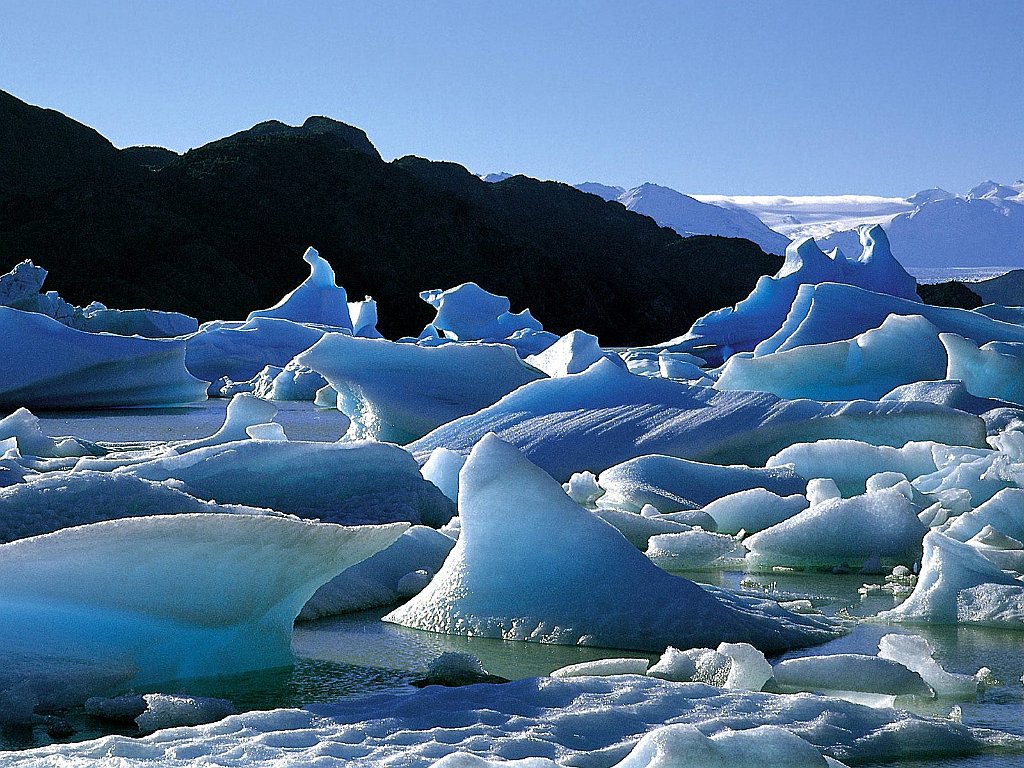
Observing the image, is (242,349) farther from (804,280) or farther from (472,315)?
(804,280)

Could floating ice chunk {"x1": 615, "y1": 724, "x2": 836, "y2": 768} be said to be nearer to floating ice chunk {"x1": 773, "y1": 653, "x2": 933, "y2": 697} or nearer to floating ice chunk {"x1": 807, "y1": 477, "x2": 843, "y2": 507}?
floating ice chunk {"x1": 773, "y1": 653, "x2": 933, "y2": 697}

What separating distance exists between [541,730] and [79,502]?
1958mm

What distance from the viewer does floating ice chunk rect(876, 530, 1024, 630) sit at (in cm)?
327

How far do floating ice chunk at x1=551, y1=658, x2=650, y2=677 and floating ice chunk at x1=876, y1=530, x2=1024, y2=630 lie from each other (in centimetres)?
100

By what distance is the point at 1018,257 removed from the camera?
153125mm

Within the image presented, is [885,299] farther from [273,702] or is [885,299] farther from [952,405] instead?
[273,702]

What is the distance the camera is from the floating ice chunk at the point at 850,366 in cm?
814

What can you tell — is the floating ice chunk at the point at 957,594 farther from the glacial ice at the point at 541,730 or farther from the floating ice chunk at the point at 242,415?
the floating ice chunk at the point at 242,415

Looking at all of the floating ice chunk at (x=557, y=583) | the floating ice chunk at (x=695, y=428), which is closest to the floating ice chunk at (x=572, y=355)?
the floating ice chunk at (x=695, y=428)

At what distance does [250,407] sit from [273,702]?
4052 mm

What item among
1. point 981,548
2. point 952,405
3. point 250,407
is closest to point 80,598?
point 981,548

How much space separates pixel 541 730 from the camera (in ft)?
6.87

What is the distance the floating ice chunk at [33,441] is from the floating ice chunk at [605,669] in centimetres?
496

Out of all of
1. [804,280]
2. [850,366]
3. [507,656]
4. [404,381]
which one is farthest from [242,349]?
[507,656]
